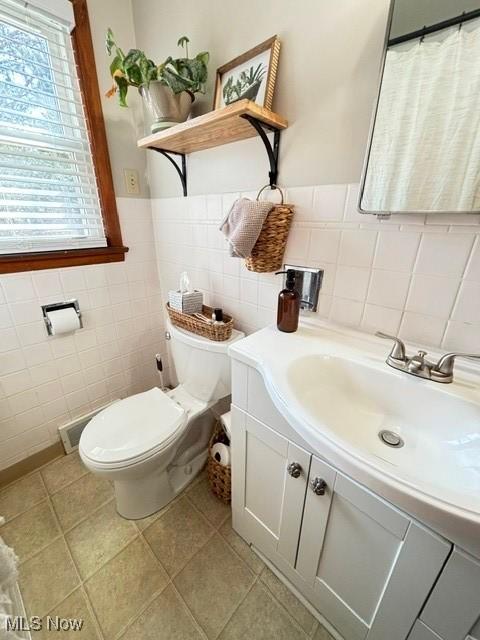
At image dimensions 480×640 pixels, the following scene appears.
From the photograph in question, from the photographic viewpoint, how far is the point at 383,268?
763 mm

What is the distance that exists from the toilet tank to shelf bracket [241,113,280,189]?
633 mm

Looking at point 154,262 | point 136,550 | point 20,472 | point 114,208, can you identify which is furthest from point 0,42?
point 136,550

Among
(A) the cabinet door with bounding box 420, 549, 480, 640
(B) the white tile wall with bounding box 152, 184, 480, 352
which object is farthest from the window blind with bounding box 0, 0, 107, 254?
(A) the cabinet door with bounding box 420, 549, 480, 640

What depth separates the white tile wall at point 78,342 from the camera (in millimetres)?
1167

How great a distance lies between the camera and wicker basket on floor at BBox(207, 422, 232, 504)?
1133 millimetres

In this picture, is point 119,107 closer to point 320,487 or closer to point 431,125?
point 431,125

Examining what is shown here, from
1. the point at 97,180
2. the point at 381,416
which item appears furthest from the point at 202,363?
the point at 97,180

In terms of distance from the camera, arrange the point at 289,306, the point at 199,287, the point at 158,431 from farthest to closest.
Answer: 1. the point at 199,287
2. the point at 158,431
3. the point at 289,306

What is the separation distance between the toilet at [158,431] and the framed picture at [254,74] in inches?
33.8

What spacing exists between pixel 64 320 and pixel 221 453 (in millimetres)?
964

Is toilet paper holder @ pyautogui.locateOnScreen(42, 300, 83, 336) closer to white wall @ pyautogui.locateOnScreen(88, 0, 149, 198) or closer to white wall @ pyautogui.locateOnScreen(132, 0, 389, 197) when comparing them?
white wall @ pyautogui.locateOnScreen(88, 0, 149, 198)

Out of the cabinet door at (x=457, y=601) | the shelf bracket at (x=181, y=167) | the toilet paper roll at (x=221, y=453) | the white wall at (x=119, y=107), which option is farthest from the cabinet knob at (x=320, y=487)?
the white wall at (x=119, y=107)

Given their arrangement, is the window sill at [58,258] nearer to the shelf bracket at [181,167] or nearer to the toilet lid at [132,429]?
the shelf bracket at [181,167]

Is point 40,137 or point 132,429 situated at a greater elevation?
point 40,137
